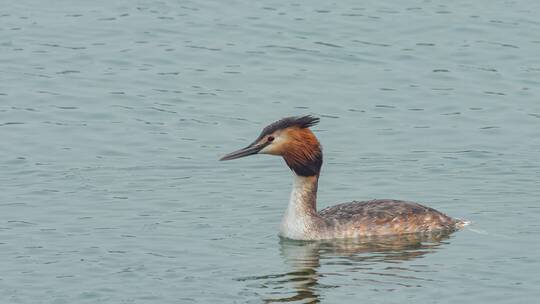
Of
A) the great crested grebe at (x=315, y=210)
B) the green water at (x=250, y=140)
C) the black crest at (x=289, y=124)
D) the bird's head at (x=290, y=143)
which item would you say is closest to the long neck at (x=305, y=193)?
the great crested grebe at (x=315, y=210)

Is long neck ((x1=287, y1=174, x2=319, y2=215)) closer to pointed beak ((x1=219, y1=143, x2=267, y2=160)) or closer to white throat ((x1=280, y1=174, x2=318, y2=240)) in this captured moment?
white throat ((x1=280, y1=174, x2=318, y2=240))

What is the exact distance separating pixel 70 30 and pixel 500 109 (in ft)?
30.1

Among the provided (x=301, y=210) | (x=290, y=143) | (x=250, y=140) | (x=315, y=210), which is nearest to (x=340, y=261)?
(x=301, y=210)

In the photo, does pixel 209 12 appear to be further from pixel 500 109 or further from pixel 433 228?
pixel 433 228

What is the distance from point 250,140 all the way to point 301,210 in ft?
15.4

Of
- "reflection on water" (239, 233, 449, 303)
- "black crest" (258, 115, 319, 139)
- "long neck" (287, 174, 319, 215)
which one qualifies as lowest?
"reflection on water" (239, 233, 449, 303)

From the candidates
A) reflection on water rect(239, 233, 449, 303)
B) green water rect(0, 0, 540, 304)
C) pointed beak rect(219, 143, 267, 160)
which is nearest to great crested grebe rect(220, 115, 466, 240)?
pointed beak rect(219, 143, 267, 160)

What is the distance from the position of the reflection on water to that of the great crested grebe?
4.9 inches

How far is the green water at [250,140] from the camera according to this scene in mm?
18781

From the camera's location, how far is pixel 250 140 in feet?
84.0

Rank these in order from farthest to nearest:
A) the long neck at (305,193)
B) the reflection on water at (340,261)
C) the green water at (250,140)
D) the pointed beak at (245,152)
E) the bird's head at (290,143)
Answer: the long neck at (305,193) < the bird's head at (290,143) < the pointed beak at (245,152) < the green water at (250,140) < the reflection on water at (340,261)

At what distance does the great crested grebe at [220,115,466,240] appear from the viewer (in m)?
20.9

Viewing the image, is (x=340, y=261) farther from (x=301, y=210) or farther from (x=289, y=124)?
(x=289, y=124)

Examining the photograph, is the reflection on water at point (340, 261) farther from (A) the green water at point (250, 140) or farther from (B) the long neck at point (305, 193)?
(B) the long neck at point (305, 193)
